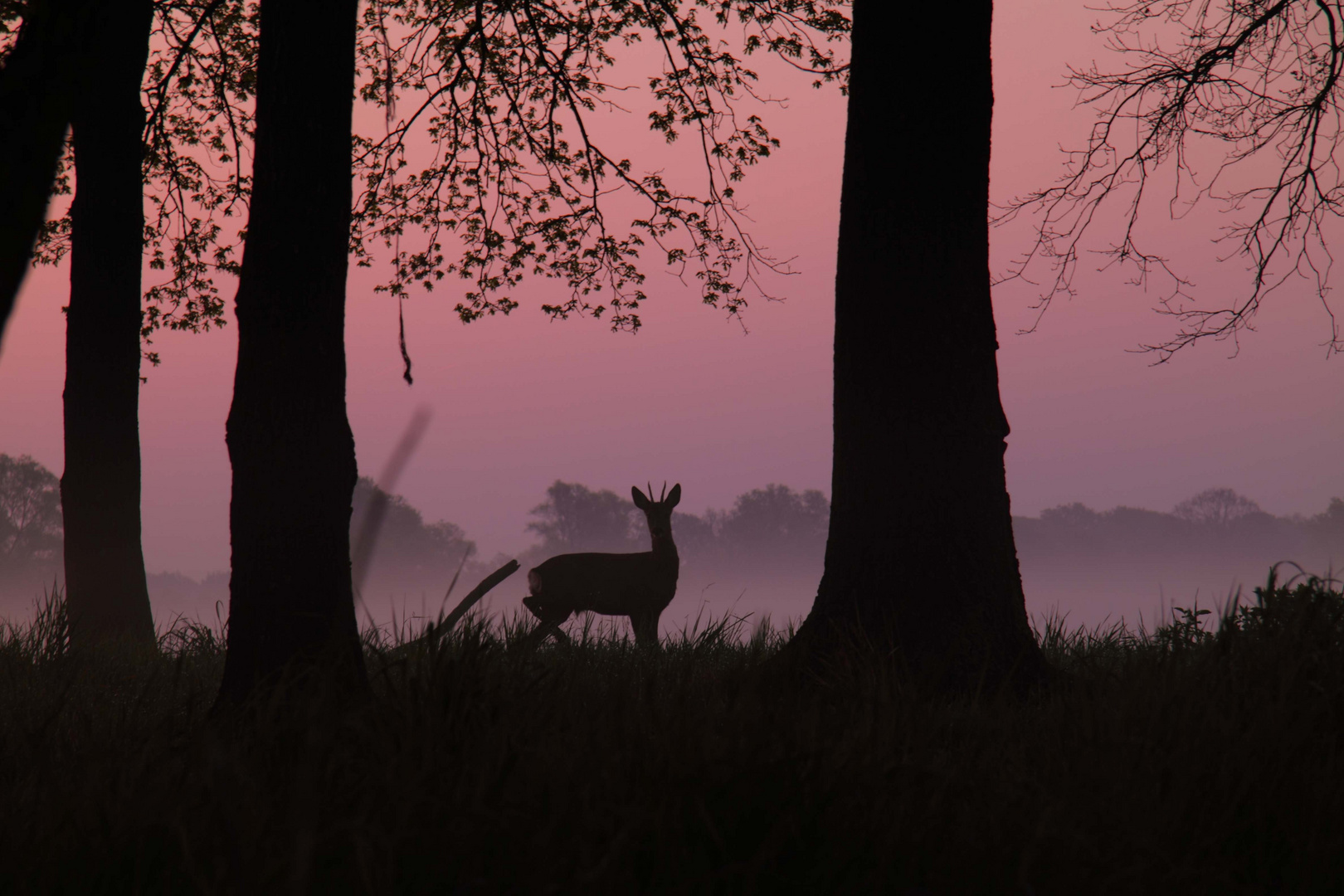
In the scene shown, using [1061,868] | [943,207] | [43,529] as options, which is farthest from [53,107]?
[43,529]

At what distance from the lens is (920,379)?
5754mm

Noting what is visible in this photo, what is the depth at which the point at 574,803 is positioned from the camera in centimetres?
275

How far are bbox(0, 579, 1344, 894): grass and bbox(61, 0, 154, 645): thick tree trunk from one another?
595 centimetres

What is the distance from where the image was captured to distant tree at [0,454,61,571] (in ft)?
191

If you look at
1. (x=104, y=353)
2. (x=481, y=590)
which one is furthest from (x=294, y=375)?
(x=104, y=353)

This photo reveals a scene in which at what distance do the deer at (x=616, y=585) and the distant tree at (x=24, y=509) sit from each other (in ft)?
192

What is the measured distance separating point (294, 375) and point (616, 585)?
6.80m

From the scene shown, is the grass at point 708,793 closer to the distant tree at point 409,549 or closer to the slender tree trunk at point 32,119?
the slender tree trunk at point 32,119

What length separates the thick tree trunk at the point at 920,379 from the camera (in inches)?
220

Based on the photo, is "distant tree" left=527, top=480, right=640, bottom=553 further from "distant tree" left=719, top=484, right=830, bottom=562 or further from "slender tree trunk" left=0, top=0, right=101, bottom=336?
"slender tree trunk" left=0, top=0, right=101, bottom=336

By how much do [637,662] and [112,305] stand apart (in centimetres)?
713

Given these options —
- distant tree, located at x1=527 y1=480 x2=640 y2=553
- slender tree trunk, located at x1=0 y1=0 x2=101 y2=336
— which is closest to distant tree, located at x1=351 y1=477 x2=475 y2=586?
distant tree, located at x1=527 y1=480 x2=640 y2=553

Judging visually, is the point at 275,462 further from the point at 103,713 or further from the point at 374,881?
the point at 374,881

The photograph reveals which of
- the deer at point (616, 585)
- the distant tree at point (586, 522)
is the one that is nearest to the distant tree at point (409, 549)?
the distant tree at point (586, 522)
